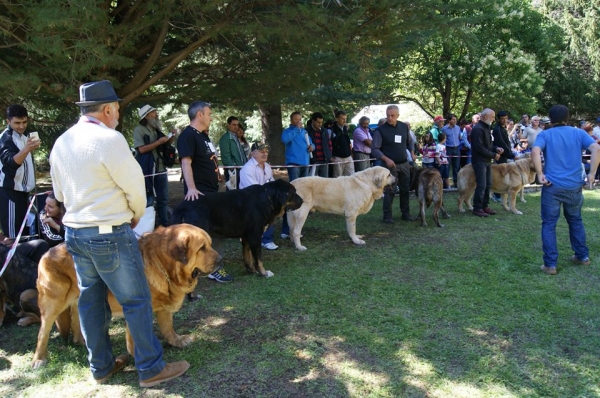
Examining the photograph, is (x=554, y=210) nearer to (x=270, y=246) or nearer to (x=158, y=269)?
(x=270, y=246)

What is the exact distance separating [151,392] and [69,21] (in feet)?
12.1

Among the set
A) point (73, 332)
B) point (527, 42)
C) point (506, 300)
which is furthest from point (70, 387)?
point (527, 42)

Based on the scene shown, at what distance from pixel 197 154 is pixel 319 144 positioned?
505 centimetres

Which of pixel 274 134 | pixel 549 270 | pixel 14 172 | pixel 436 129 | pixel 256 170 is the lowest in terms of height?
pixel 549 270

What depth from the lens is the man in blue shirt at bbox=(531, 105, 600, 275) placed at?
5.59 m

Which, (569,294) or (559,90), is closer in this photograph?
(569,294)

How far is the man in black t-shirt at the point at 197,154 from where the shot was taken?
5133 mm

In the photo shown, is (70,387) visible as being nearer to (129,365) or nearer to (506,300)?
(129,365)

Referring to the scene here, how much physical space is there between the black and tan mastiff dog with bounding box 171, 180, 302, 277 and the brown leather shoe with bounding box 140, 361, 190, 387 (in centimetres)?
188

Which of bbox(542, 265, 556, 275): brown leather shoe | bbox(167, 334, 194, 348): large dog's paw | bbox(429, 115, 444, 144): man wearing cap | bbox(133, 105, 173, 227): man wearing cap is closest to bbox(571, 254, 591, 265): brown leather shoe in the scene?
bbox(542, 265, 556, 275): brown leather shoe

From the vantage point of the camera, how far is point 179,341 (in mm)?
3949

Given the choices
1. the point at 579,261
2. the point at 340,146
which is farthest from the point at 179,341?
the point at 340,146

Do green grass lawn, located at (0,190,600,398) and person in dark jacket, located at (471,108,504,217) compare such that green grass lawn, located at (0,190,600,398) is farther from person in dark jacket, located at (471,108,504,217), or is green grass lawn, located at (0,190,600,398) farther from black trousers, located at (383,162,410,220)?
person in dark jacket, located at (471,108,504,217)

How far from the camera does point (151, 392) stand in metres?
3.26
